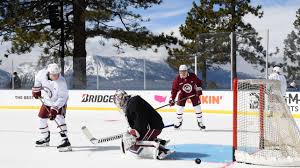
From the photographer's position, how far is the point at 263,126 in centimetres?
651

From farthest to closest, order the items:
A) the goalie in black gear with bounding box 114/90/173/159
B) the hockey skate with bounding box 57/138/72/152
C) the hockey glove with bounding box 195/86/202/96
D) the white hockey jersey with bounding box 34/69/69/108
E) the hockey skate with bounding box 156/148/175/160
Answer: the hockey glove with bounding box 195/86/202/96 < the white hockey jersey with bounding box 34/69/69/108 < the hockey skate with bounding box 57/138/72/152 < the hockey skate with bounding box 156/148/175/160 < the goalie in black gear with bounding box 114/90/173/159

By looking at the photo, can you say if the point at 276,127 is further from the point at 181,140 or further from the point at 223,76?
the point at 223,76

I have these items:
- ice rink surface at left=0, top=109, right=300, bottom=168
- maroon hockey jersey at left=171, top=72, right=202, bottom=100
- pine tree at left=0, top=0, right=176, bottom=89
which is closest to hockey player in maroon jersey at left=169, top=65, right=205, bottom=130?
maroon hockey jersey at left=171, top=72, right=202, bottom=100

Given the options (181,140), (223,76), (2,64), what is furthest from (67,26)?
(181,140)

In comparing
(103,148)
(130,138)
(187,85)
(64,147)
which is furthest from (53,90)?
(187,85)

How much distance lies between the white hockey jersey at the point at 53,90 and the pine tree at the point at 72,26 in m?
13.9

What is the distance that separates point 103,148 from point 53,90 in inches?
43.7

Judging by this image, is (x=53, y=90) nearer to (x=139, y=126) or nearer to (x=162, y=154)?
(x=139, y=126)

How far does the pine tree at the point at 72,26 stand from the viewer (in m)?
21.8

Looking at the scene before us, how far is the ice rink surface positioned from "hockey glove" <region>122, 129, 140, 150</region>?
7.5 inches

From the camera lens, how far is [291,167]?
6156 millimetres

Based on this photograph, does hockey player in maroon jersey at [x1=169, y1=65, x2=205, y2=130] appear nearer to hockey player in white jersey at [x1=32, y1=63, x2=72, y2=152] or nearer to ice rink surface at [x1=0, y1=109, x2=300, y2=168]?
ice rink surface at [x1=0, y1=109, x2=300, y2=168]

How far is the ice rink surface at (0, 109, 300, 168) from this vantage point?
21.5 feet

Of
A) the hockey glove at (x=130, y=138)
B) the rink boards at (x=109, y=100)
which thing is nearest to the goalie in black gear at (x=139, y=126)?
the hockey glove at (x=130, y=138)
